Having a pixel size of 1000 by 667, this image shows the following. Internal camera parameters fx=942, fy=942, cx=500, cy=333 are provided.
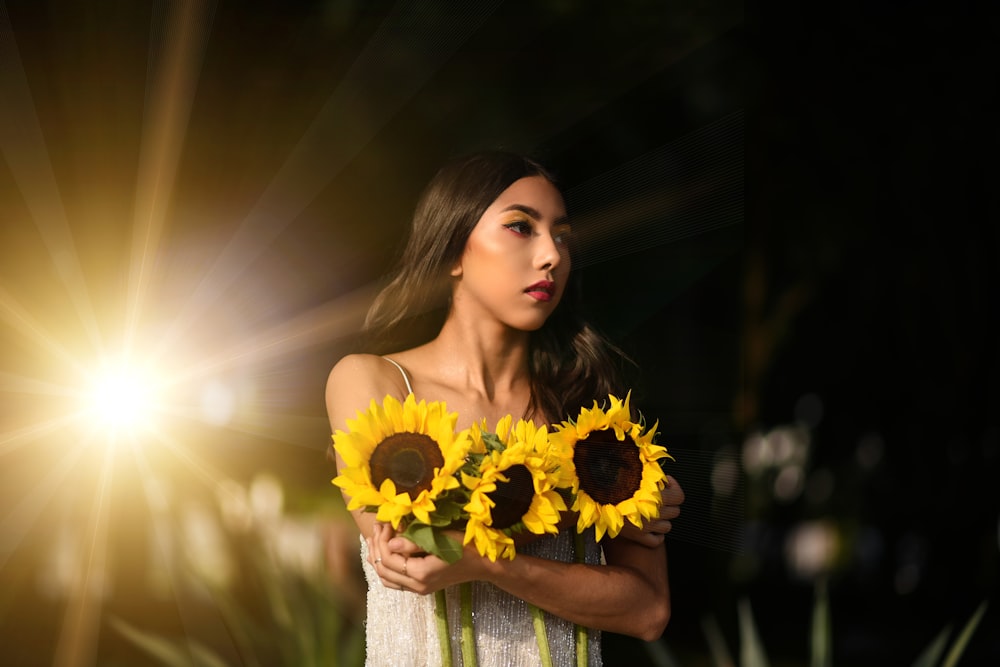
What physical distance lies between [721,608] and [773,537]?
1.16m

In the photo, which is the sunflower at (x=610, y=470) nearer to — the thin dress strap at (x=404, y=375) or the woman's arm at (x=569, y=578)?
the woman's arm at (x=569, y=578)

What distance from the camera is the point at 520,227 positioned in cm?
147

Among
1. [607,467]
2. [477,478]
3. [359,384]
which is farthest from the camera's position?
[359,384]

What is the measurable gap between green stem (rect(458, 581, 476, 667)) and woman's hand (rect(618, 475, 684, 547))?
29 cm

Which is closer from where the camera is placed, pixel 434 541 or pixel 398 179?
pixel 434 541

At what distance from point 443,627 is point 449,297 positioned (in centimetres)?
53

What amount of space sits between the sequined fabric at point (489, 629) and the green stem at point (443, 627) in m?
0.06

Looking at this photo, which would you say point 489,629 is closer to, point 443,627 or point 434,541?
point 443,627

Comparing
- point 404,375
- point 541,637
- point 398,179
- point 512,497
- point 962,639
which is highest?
point 398,179

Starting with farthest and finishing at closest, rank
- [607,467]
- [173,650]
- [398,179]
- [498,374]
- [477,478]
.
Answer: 1. [173,650]
2. [398,179]
3. [498,374]
4. [607,467]
5. [477,478]

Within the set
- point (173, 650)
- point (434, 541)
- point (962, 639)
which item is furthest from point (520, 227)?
point (173, 650)

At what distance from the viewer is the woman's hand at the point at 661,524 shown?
1.49 m

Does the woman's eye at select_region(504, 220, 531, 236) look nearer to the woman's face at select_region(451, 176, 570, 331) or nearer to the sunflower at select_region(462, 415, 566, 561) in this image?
the woman's face at select_region(451, 176, 570, 331)

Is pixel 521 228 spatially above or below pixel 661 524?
above
